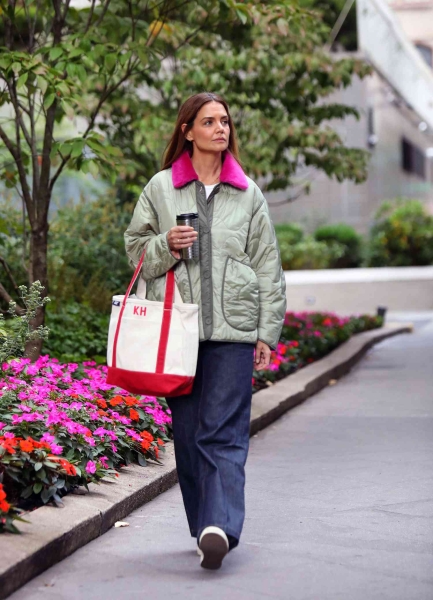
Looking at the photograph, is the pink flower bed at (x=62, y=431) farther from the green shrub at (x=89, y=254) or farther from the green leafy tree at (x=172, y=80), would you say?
the green shrub at (x=89, y=254)

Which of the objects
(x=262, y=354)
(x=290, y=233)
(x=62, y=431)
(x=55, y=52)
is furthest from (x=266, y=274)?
(x=290, y=233)

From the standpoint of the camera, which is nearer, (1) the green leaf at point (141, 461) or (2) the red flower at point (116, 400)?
(1) the green leaf at point (141, 461)

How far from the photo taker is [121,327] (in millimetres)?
4598

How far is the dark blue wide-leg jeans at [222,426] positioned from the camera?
4555 millimetres

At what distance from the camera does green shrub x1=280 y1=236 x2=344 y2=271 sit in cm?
2795

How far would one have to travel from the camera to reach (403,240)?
29.5 m

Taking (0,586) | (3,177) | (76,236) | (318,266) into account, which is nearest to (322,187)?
(318,266)

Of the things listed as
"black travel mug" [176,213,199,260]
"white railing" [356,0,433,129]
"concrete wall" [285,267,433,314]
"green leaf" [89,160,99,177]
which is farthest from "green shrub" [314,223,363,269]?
"black travel mug" [176,213,199,260]

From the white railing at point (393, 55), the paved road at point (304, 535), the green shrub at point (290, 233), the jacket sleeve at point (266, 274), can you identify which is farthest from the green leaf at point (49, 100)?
the green shrub at point (290, 233)

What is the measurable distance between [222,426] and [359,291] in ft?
66.7

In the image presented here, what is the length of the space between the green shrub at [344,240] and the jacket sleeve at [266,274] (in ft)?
83.2

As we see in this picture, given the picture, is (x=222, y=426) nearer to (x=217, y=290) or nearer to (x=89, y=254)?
(x=217, y=290)

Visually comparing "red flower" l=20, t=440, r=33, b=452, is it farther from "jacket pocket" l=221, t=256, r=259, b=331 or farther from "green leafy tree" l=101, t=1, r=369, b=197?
"green leafy tree" l=101, t=1, r=369, b=197

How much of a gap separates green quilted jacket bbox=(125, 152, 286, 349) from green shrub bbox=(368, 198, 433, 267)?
2499cm
